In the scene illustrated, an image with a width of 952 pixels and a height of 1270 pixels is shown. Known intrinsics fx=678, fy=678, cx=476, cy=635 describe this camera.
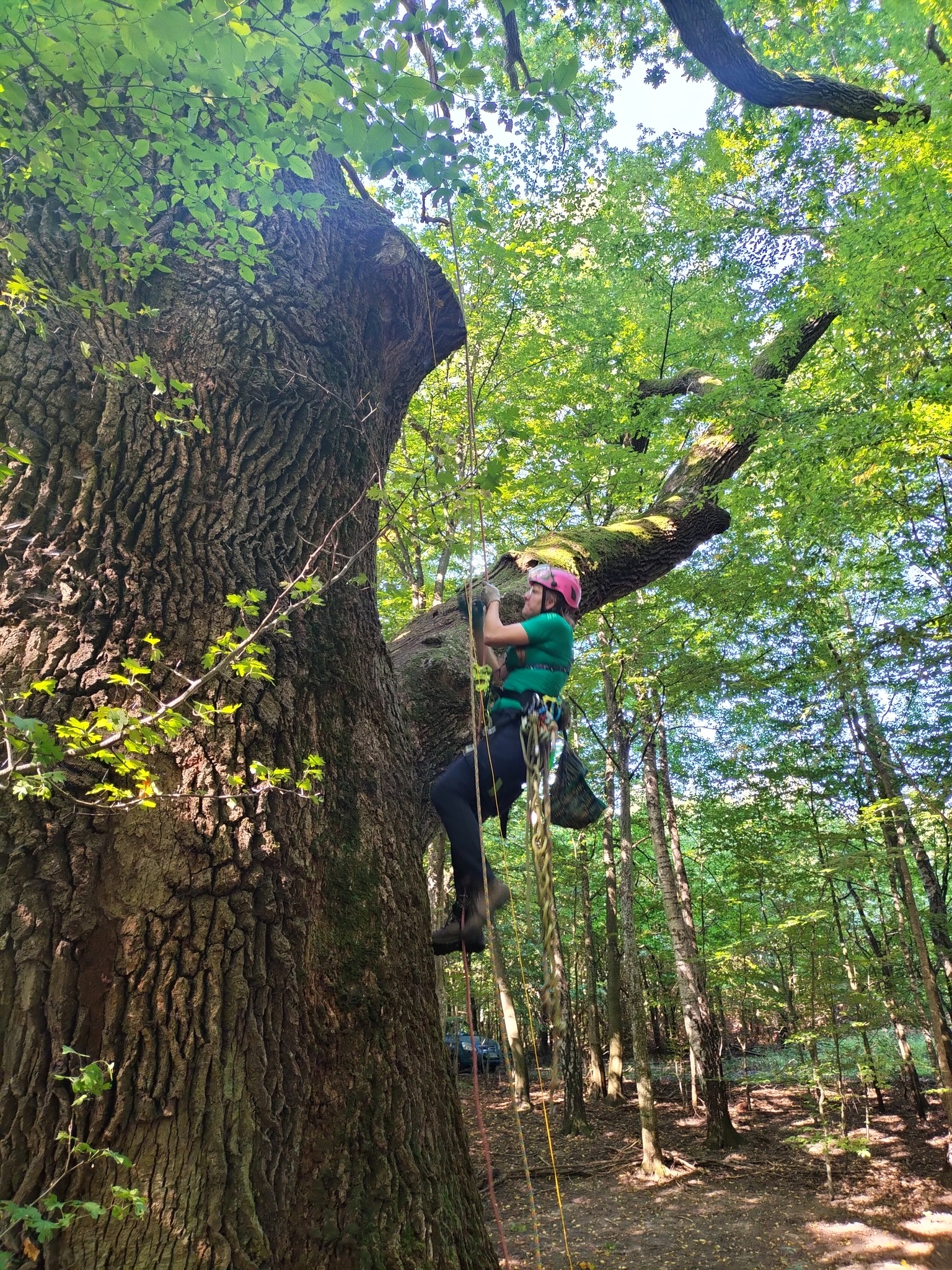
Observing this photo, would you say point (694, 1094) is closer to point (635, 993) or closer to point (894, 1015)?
point (635, 993)

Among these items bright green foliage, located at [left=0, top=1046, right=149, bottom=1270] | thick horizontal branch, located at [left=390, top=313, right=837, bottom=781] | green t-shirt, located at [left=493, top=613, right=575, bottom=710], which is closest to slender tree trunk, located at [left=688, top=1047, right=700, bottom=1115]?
thick horizontal branch, located at [left=390, top=313, right=837, bottom=781]

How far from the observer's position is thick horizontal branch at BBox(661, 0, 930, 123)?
4.73 metres

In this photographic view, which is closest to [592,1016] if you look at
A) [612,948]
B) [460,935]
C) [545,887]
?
[612,948]

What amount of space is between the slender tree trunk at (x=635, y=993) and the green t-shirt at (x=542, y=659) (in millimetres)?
7674

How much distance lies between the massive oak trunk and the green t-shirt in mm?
500

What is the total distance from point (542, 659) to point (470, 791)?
59 cm

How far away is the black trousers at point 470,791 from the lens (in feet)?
8.39

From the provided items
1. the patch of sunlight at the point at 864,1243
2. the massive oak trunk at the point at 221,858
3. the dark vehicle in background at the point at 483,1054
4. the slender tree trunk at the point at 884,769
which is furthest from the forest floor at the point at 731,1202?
the dark vehicle in background at the point at 483,1054

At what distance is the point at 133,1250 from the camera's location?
143 centimetres

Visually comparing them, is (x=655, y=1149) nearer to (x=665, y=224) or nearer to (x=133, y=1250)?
(x=133, y=1250)

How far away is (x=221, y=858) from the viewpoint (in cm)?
185

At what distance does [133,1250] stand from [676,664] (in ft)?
29.4

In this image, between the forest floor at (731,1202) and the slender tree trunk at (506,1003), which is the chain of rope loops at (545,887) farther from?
the slender tree trunk at (506,1003)

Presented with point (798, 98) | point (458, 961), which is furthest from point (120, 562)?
point (458, 961)
